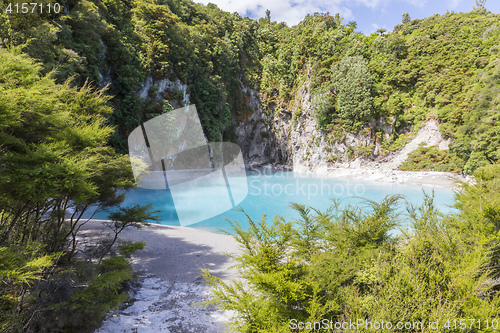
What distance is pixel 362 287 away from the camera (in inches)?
123

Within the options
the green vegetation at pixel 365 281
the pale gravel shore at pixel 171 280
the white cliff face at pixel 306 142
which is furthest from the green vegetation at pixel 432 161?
the pale gravel shore at pixel 171 280

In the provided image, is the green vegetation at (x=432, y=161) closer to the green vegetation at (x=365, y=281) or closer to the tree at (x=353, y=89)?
the tree at (x=353, y=89)

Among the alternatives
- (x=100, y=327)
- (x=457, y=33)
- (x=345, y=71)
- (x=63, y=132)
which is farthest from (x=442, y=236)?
(x=457, y=33)

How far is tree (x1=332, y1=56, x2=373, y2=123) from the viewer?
26.7 meters

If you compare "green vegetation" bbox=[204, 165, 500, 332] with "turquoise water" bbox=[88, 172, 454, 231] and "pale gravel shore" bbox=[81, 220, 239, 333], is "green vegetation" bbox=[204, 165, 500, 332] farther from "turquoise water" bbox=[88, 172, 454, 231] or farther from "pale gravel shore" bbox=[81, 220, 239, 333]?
"turquoise water" bbox=[88, 172, 454, 231]

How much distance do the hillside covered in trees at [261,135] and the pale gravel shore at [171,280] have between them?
2.15 ft

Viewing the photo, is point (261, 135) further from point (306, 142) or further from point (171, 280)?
point (171, 280)

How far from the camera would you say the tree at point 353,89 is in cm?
2667

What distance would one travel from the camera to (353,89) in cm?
2709

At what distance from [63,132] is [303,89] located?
33408 millimetres

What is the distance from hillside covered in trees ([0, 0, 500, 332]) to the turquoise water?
4.43 metres

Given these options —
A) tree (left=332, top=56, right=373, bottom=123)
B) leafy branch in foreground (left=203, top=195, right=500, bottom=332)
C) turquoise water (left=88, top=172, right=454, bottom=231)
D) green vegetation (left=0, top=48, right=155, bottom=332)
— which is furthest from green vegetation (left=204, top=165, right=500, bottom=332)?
tree (left=332, top=56, right=373, bottom=123)

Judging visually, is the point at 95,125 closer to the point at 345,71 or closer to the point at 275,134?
the point at 345,71

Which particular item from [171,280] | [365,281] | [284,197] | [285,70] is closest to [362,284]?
[365,281]
